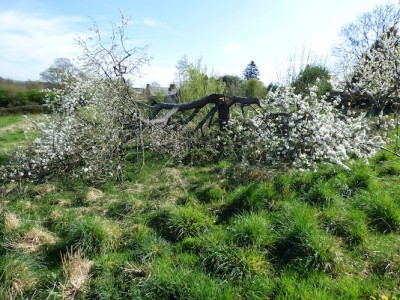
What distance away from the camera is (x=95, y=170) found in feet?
23.3

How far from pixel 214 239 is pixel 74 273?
1.72m

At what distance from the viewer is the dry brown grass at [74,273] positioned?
3.53 m

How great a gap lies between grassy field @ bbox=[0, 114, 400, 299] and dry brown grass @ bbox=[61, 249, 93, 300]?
0.04 feet

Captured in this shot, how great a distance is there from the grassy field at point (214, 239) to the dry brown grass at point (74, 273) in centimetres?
1

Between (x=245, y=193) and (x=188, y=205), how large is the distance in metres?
0.98

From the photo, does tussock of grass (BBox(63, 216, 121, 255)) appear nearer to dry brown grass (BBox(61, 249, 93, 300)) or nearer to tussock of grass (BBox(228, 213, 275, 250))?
dry brown grass (BBox(61, 249, 93, 300))

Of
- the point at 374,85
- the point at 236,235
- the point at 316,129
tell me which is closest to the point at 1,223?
the point at 236,235

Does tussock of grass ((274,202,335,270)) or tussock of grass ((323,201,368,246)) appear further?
tussock of grass ((323,201,368,246))

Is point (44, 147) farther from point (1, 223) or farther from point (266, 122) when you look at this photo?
point (266, 122)

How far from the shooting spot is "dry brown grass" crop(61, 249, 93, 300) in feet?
11.6

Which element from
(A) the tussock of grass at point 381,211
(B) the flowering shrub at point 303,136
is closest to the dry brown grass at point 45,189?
(B) the flowering shrub at point 303,136

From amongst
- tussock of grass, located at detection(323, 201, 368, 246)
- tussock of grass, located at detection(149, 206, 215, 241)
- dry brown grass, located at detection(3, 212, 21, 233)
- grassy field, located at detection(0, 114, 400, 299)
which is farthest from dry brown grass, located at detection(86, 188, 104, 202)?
tussock of grass, located at detection(323, 201, 368, 246)

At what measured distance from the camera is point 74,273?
3.73 m

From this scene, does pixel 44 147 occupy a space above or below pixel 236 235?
above
